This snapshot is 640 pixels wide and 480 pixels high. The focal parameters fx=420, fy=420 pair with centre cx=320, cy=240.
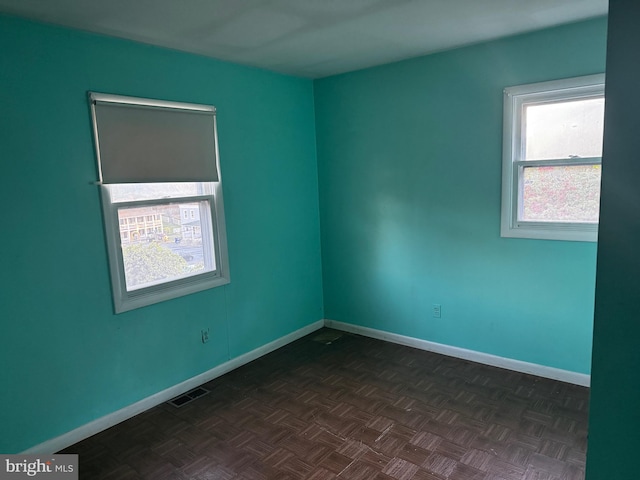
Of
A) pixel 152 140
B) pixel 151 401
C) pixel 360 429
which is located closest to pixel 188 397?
pixel 151 401

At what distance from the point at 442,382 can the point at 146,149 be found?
2644 millimetres

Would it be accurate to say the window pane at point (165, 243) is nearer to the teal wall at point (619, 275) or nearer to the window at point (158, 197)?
the window at point (158, 197)

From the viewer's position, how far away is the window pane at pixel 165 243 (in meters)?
2.79

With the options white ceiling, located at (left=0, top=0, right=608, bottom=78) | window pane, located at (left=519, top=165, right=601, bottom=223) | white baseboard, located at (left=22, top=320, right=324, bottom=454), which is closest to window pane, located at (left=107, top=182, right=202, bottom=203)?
white ceiling, located at (left=0, top=0, right=608, bottom=78)

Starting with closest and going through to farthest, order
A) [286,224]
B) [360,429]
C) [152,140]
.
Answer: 1. [360,429]
2. [152,140]
3. [286,224]

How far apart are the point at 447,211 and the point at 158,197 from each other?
2192mm

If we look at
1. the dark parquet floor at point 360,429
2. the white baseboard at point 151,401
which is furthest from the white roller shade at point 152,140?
the dark parquet floor at point 360,429

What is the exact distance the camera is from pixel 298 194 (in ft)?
13.0

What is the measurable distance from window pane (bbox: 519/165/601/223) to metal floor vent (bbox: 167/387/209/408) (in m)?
A: 2.68

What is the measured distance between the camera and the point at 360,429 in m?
2.58

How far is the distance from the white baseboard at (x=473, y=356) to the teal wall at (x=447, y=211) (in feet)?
0.16

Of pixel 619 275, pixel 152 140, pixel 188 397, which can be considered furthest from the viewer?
pixel 188 397

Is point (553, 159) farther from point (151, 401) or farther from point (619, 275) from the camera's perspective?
point (151, 401)

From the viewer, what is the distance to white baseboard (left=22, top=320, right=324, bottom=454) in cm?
246
